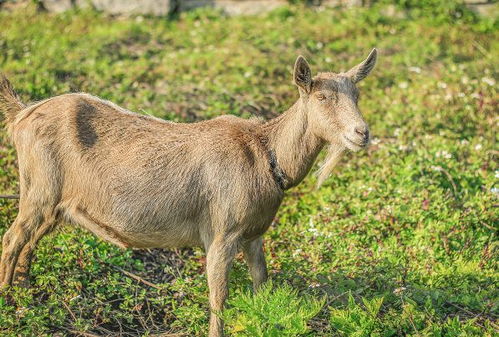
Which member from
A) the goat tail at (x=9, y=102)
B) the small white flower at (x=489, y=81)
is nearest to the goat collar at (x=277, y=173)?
the goat tail at (x=9, y=102)

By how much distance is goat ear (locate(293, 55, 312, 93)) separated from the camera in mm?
5200

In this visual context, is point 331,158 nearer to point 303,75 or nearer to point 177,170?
point 303,75

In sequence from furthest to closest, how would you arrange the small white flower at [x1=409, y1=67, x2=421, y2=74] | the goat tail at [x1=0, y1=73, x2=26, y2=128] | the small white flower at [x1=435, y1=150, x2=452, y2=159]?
the small white flower at [x1=409, y1=67, x2=421, y2=74] → the small white flower at [x1=435, y1=150, x2=452, y2=159] → the goat tail at [x1=0, y1=73, x2=26, y2=128]

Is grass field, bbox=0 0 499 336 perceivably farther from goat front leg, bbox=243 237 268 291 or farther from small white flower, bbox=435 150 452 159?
goat front leg, bbox=243 237 268 291

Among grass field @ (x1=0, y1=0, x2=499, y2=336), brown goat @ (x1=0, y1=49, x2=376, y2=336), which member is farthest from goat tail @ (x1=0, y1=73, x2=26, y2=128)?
grass field @ (x1=0, y1=0, x2=499, y2=336)

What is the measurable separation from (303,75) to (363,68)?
55cm

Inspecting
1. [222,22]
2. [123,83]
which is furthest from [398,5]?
[123,83]

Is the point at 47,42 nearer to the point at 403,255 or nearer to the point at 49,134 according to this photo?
the point at 49,134

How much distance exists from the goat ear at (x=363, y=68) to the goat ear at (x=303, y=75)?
0.38m

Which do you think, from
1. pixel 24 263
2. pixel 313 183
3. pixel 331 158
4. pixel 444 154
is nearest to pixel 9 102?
pixel 24 263

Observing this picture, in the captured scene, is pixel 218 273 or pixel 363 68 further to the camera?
pixel 363 68

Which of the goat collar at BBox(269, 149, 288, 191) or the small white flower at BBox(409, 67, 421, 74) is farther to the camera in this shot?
the small white flower at BBox(409, 67, 421, 74)

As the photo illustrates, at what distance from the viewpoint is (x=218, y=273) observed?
17.3 feet

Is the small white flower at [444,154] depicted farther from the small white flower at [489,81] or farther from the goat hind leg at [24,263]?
Result: the goat hind leg at [24,263]
